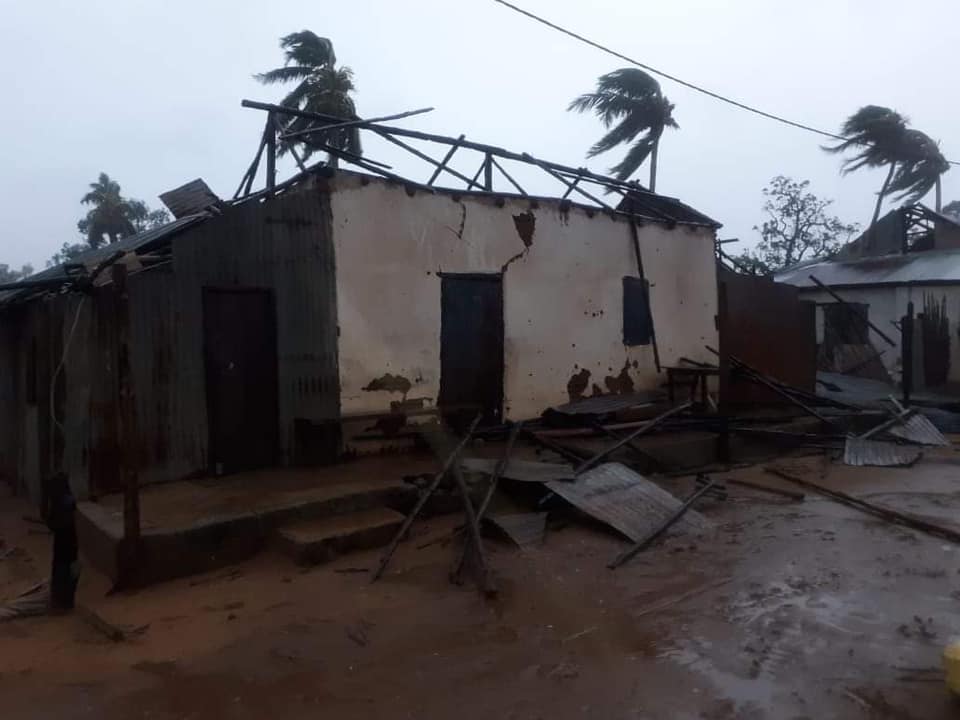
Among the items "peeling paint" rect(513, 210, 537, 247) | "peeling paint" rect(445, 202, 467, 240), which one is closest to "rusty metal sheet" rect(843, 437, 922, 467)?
"peeling paint" rect(513, 210, 537, 247)

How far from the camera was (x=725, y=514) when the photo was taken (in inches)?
297

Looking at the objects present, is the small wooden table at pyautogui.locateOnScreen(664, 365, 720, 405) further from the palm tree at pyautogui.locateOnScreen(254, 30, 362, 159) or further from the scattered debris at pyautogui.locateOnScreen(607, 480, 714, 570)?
the palm tree at pyautogui.locateOnScreen(254, 30, 362, 159)

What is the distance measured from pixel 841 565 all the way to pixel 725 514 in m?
1.65

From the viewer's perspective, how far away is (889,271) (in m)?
21.3

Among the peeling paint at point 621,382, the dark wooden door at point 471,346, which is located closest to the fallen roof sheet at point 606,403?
the peeling paint at point 621,382

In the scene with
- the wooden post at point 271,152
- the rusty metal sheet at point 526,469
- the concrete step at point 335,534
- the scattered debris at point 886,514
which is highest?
the wooden post at point 271,152

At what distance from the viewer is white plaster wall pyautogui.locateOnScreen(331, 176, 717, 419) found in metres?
8.48

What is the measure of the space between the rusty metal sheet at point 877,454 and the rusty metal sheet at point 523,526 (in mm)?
5353

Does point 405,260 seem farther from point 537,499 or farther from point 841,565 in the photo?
point 841,565

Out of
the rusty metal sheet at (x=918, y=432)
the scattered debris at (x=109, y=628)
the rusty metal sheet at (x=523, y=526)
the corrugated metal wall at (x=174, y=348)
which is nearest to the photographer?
the scattered debris at (x=109, y=628)

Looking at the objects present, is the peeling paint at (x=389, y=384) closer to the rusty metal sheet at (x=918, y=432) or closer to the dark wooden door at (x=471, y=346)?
the dark wooden door at (x=471, y=346)

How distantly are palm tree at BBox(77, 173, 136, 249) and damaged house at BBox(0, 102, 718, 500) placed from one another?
28932 millimetres

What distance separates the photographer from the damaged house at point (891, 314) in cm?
1919

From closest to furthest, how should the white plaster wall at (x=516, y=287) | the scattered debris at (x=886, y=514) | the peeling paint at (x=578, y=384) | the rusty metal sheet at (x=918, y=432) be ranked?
the scattered debris at (x=886, y=514)
the white plaster wall at (x=516, y=287)
the peeling paint at (x=578, y=384)
the rusty metal sheet at (x=918, y=432)
